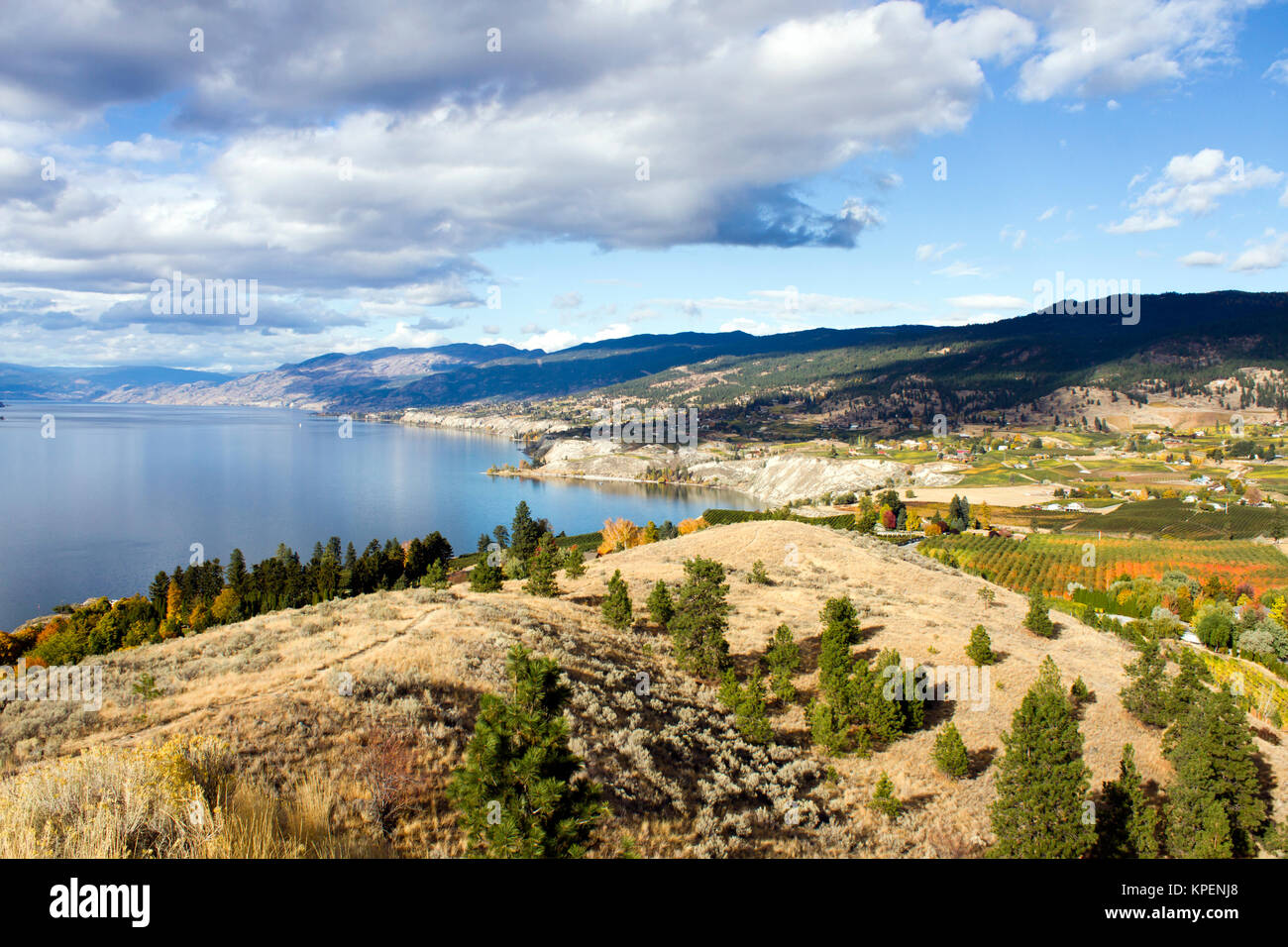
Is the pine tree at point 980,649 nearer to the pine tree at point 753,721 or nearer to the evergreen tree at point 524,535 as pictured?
the pine tree at point 753,721

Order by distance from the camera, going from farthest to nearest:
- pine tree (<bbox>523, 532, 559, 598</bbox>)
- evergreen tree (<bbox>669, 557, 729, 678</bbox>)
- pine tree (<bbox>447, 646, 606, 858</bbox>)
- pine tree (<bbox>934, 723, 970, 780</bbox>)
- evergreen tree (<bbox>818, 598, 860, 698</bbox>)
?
pine tree (<bbox>523, 532, 559, 598</bbox>) < evergreen tree (<bbox>669, 557, 729, 678</bbox>) < evergreen tree (<bbox>818, 598, 860, 698</bbox>) < pine tree (<bbox>934, 723, 970, 780</bbox>) < pine tree (<bbox>447, 646, 606, 858</bbox>)

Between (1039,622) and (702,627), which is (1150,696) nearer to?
(1039,622)

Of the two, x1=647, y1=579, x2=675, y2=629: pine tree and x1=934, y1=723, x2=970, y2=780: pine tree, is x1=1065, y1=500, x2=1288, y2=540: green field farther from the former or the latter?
x1=934, y1=723, x2=970, y2=780: pine tree

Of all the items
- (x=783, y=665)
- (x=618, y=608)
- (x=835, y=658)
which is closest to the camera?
(x=835, y=658)

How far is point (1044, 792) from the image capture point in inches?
663

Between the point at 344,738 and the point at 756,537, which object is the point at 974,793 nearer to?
the point at 344,738

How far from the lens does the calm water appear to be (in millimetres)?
83000

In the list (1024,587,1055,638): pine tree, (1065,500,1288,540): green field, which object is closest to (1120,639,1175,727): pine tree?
(1024,587,1055,638): pine tree

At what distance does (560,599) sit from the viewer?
3547cm

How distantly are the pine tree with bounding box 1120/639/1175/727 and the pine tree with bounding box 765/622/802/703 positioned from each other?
1410 centimetres

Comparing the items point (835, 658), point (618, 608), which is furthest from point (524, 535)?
point (835, 658)

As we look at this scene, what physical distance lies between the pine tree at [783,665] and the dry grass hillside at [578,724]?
34.7 inches

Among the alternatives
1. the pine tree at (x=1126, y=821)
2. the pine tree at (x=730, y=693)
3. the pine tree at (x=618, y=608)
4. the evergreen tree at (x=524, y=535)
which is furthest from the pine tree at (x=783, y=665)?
the evergreen tree at (x=524, y=535)

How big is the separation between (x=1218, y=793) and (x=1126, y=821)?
346 centimetres
